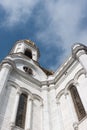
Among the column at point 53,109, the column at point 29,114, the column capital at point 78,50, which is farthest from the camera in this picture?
the column capital at point 78,50

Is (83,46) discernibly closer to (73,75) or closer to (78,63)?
(78,63)

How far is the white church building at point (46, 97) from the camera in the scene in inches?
535

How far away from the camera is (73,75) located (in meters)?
17.0

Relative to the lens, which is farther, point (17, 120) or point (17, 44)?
point (17, 44)

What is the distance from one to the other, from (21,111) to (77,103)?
3.98 m

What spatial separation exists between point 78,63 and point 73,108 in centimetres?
444

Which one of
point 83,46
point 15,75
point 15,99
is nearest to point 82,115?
point 15,99

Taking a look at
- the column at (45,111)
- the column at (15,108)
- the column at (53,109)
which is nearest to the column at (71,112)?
the column at (53,109)

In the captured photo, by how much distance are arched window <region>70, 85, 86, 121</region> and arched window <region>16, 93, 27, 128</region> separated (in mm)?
3619

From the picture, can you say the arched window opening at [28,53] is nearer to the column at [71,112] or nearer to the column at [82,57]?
the column at [82,57]

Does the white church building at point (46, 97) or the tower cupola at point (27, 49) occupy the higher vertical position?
the tower cupola at point (27, 49)

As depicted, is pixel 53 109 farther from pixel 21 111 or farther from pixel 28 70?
pixel 28 70

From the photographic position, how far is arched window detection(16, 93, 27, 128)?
45.7 ft

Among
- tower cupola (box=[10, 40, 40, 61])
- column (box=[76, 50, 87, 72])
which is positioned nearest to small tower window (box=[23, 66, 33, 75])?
column (box=[76, 50, 87, 72])
